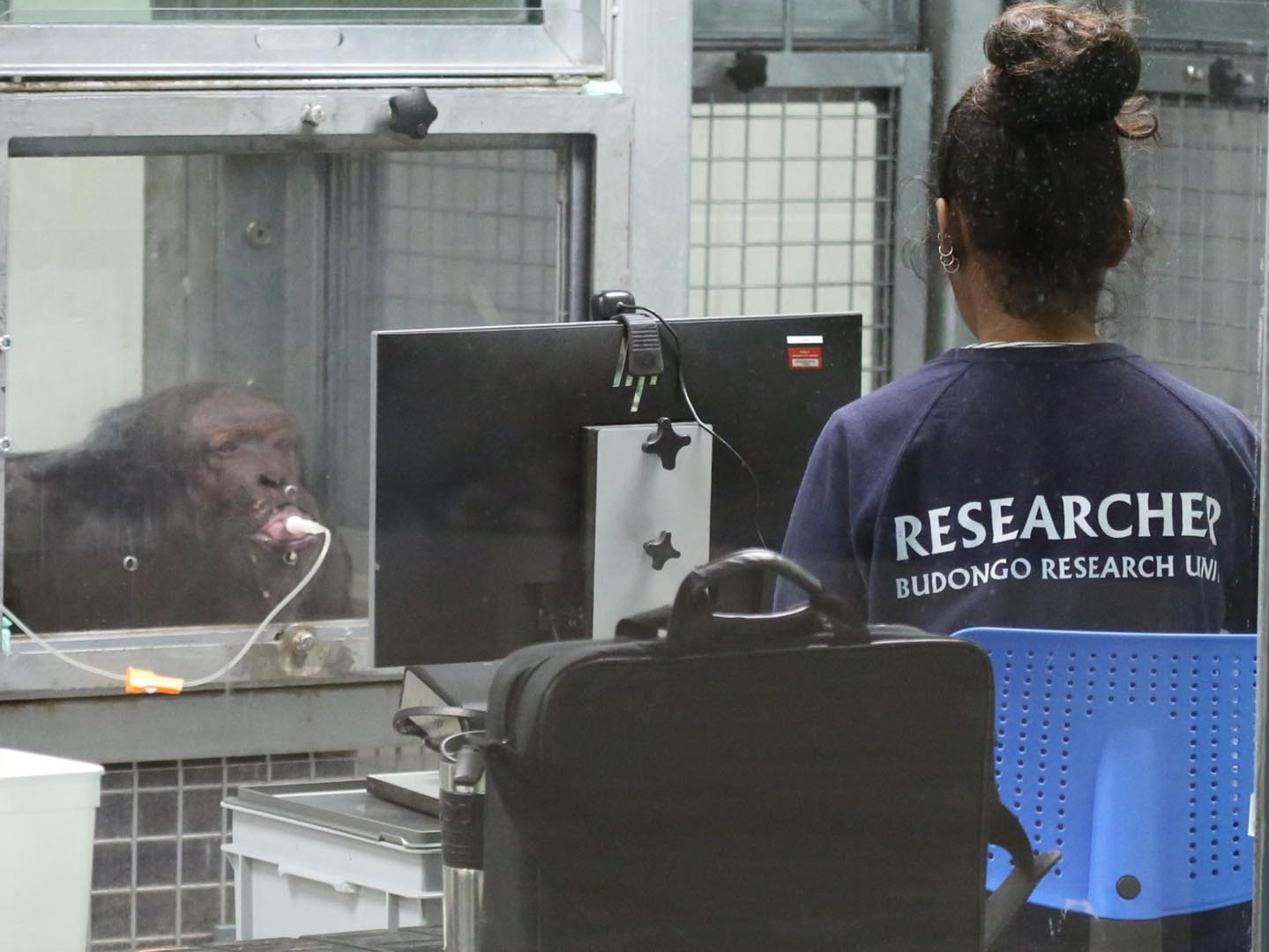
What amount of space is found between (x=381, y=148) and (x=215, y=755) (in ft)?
1.97

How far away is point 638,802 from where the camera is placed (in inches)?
44.6

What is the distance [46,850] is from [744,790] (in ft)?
1.52

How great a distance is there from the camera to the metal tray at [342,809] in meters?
1.45

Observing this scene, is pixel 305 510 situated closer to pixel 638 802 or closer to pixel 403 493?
pixel 403 493

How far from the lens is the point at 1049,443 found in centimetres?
125

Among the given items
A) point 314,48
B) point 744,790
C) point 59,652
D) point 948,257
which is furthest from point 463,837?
point 314,48

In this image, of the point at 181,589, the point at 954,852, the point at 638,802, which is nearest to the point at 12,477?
the point at 181,589

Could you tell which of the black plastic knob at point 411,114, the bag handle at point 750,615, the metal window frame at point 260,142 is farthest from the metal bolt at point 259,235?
the bag handle at point 750,615

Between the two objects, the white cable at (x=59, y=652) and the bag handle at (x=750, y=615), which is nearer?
the bag handle at (x=750, y=615)

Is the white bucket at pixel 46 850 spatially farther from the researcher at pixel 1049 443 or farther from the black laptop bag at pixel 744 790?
the researcher at pixel 1049 443

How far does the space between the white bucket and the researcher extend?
502 mm

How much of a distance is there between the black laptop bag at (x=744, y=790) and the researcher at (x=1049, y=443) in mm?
57

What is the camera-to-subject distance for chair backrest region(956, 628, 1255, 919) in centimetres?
125

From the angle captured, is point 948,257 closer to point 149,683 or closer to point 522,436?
point 522,436
